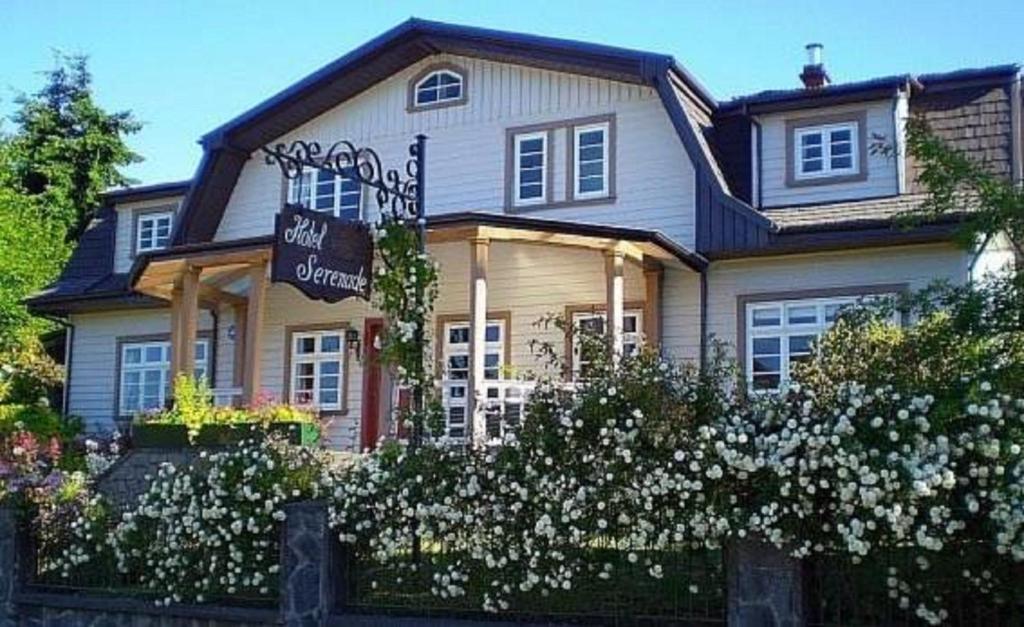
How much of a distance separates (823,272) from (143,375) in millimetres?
12140

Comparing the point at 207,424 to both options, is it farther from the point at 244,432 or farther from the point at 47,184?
the point at 47,184

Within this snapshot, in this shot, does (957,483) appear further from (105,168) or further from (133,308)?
(105,168)

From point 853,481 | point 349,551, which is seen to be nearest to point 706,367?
point 853,481

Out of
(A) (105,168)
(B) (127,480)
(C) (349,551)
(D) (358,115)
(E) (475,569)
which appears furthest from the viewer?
(A) (105,168)

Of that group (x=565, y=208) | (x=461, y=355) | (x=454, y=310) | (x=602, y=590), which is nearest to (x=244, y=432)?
(x=602, y=590)

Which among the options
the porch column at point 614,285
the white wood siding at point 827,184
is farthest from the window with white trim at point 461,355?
the white wood siding at point 827,184

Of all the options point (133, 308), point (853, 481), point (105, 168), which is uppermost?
point (105, 168)

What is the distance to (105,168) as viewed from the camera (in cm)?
3431

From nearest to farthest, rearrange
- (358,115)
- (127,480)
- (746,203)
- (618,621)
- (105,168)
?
(618,621)
(127,480)
(746,203)
(358,115)
(105,168)

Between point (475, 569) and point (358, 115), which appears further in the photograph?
point (358, 115)

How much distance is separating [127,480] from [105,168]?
23.5 metres

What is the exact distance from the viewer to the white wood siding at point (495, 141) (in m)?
16.7

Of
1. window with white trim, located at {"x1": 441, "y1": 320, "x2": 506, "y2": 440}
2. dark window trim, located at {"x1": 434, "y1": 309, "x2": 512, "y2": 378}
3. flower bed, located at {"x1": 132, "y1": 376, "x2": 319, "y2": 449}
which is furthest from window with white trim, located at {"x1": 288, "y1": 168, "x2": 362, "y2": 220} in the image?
flower bed, located at {"x1": 132, "y1": 376, "x2": 319, "y2": 449}

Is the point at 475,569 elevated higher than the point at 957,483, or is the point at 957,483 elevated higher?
the point at 957,483
